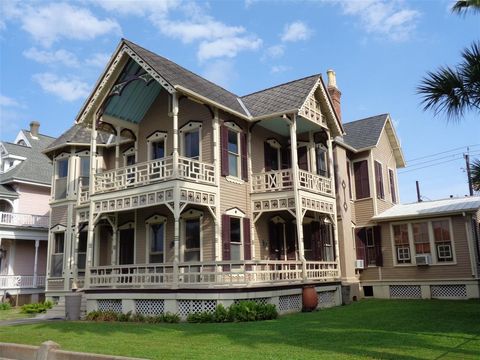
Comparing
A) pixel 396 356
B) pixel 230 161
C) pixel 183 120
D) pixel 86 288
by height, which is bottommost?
pixel 396 356

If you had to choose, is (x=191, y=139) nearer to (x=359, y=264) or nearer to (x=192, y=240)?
(x=192, y=240)

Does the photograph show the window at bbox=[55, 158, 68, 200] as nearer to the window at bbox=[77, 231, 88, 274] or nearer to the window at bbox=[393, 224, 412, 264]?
the window at bbox=[77, 231, 88, 274]

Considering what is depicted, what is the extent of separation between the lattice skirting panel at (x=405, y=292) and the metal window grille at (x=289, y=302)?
7841 millimetres

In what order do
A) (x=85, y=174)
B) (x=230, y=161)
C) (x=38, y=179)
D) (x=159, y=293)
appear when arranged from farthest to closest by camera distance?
(x=38, y=179)
(x=85, y=174)
(x=230, y=161)
(x=159, y=293)

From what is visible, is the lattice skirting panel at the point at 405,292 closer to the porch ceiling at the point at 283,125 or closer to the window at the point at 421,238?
the window at the point at 421,238

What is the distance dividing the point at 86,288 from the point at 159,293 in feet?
12.7

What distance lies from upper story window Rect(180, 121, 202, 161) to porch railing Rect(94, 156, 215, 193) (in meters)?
0.79

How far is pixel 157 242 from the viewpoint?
19984 millimetres

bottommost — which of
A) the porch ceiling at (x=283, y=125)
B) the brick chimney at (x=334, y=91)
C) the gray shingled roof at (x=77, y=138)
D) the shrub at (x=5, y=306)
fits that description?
the shrub at (x=5, y=306)

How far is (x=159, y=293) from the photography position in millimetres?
16531

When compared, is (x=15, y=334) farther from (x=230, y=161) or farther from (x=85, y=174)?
(x=85, y=174)

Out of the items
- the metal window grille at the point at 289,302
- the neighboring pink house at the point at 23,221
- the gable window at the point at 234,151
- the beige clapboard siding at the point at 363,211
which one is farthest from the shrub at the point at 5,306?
the beige clapboard siding at the point at 363,211

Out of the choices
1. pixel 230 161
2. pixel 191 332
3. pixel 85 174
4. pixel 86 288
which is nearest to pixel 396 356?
pixel 191 332

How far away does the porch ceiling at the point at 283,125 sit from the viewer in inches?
814
